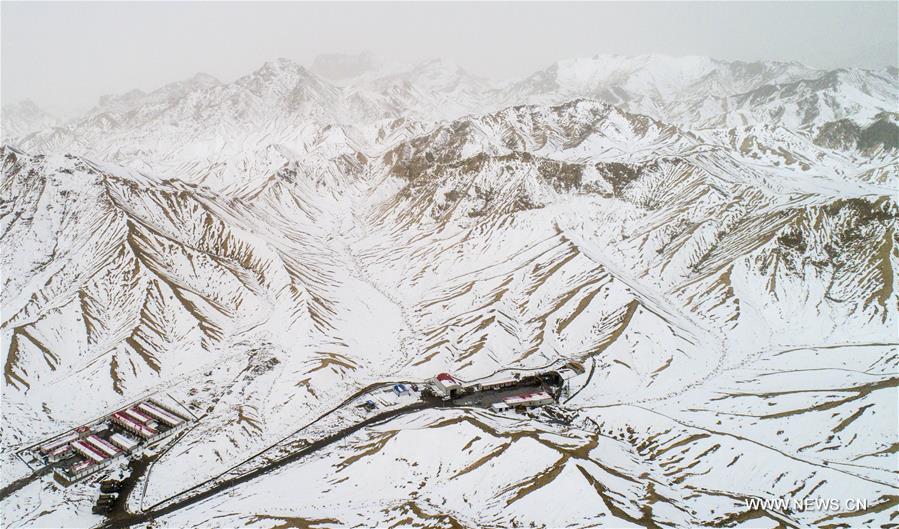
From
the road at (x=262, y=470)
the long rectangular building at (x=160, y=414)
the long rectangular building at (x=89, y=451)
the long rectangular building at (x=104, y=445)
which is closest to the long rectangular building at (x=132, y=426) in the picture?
the long rectangular building at (x=160, y=414)

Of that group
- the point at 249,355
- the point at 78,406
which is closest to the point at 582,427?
the point at 249,355

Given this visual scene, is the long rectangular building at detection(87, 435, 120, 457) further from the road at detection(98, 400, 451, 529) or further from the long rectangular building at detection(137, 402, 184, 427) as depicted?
the road at detection(98, 400, 451, 529)

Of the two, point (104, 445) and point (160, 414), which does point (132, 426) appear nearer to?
point (160, 414)

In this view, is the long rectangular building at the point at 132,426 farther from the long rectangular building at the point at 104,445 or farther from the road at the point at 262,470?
the road at the point at 262,470

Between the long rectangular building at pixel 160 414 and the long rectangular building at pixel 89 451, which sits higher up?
the long rectangular building at pixel 160 414

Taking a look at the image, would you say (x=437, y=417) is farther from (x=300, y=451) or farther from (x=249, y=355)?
(x=249, y=355)

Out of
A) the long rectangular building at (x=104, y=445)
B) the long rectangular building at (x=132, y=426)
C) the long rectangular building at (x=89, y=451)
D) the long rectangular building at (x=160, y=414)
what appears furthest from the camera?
the long rectangular building at (x=160, y=414)

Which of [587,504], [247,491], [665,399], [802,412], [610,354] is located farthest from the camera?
[610,354]

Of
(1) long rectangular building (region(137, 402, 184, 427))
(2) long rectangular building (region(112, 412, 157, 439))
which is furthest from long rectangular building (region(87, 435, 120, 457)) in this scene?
(1) long rectangular building (region(137, 402, 184, 427))

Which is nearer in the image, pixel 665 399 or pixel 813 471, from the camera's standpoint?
pixel 813 471

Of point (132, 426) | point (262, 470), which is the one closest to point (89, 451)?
point (132, 426)

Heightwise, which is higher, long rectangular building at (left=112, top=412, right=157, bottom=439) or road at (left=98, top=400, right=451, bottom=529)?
long rectangular building at (left=112, top=412, right=157, bottom=439)
